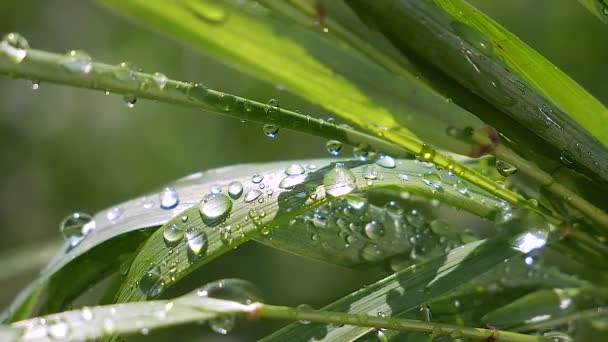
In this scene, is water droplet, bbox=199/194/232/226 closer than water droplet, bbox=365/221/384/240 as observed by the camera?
Yes

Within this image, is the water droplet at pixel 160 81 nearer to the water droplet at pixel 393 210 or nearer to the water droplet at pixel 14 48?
the water droplet at pixel 14 48

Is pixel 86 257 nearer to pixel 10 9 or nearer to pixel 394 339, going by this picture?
pixel 394 339

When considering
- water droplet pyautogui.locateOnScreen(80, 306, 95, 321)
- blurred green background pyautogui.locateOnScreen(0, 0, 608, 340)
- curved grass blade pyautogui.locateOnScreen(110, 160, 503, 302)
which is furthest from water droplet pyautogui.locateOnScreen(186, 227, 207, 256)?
blurred green background pyautogui.locateOnScreen(0, 0, 608, 340)

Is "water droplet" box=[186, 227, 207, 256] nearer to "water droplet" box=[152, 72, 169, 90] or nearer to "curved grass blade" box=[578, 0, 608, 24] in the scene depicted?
"water droplet" box=[152, 72, 169, 90]

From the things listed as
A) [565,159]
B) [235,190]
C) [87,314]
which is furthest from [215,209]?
[565,159]

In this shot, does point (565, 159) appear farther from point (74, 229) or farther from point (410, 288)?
point (74, 229)

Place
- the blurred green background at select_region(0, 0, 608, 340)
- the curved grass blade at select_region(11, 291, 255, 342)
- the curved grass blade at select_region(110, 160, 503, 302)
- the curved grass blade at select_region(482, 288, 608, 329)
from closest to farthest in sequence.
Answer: the curved grass blade at select_region(11, 291, 255, 342), the curved grass blade at select_region(110, 160, 503, 302), the curved grass blade at select_region(482, 288, 608, 329), the blurred green background at select_region(0, 0, 608, 340)
